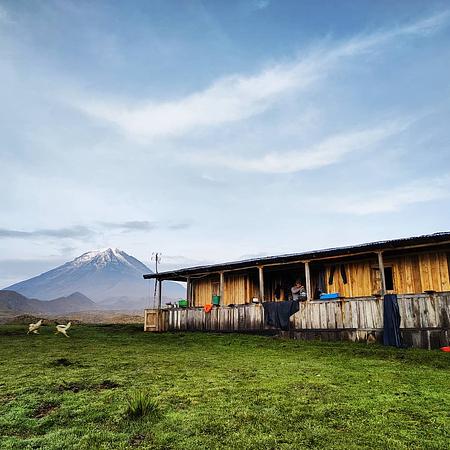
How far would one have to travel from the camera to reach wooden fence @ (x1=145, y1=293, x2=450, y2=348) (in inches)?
573

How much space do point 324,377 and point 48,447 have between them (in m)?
6.31

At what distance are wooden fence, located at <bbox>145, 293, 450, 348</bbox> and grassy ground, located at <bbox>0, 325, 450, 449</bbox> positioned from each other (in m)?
1.48

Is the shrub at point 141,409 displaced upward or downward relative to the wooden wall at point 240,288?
downward

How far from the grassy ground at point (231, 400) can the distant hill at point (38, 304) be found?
7953cm

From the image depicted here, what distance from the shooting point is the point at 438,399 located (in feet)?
24.4

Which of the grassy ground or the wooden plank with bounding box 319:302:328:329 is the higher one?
the wooden plank with bounding box 319:302:328:329

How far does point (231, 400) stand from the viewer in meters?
7.43

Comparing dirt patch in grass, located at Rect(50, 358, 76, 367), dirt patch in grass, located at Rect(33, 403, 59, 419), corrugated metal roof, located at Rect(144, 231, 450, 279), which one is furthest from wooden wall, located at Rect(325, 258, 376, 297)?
dirt patch in grass, located at Rect(33, 403, 59, 419)

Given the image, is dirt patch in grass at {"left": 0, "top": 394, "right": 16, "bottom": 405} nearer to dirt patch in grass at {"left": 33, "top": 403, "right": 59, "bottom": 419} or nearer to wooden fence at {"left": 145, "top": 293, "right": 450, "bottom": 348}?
dirt patch in grass at {"left": 33, "top": 403, "right": 59, "bottom": 419}

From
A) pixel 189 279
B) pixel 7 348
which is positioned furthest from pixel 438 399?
pixel 189 279

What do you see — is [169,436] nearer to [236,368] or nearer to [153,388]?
[153,388]

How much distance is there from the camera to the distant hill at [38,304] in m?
102

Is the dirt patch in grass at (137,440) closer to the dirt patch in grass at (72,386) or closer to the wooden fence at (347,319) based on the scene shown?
the dirt patch in grass at (72,386)

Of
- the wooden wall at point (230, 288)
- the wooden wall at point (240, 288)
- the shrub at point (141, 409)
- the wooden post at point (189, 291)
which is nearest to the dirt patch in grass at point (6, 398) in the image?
the shrub at point (141, 409)
